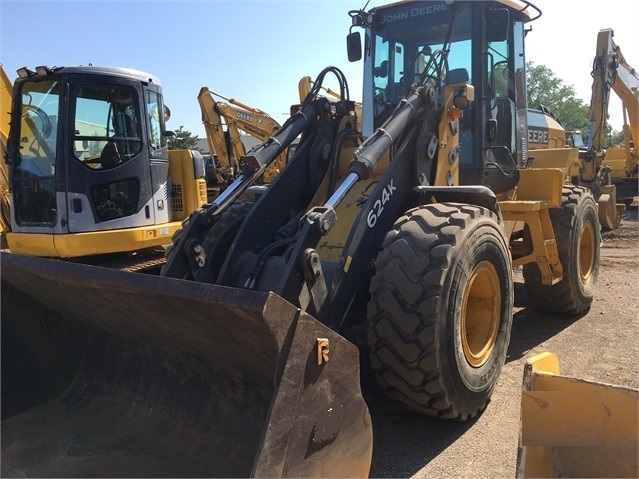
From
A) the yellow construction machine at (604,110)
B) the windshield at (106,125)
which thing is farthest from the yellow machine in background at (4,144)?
the yellow construction machine at (604,110)

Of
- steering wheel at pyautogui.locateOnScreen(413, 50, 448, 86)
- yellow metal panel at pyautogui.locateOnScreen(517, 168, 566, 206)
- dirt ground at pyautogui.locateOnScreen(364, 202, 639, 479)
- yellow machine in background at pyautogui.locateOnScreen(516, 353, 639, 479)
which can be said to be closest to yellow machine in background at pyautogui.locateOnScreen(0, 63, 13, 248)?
steering wheel at pyautogui.locateOnScreen(413, 50, 448, 86)

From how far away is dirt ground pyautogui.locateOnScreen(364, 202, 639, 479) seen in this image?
3.14 metres

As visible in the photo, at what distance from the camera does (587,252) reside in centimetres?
643

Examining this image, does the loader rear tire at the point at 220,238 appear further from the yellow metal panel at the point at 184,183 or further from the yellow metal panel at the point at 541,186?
the yellow metal panel at the point at 184,183

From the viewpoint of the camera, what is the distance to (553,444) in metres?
2.28

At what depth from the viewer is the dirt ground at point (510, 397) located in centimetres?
→ 314

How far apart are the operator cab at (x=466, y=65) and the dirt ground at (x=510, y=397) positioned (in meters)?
1.54

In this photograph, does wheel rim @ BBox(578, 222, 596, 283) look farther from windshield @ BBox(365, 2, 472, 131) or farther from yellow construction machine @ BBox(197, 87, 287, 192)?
yellow construction machine @ BBox(197, 87, 287, 192)

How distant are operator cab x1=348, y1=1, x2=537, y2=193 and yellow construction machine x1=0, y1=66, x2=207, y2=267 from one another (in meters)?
2.89

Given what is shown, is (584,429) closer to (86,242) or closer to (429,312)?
(429,312)

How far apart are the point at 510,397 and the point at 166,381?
2.35 meters

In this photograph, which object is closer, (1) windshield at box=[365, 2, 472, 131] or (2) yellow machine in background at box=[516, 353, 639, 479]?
(2) yellow machine in background at box=[516, 353, 639, 479]

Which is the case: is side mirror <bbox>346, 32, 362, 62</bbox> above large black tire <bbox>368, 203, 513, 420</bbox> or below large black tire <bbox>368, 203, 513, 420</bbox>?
above

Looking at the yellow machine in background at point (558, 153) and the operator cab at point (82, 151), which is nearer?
the operator cab at point (82, 151)
